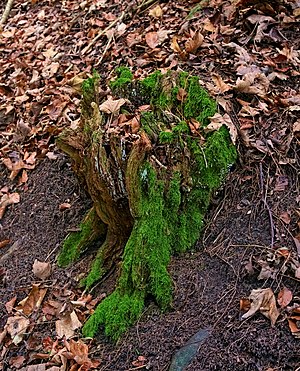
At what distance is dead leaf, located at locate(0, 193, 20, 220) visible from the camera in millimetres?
4812

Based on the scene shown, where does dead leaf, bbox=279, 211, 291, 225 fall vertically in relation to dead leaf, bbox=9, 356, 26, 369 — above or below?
above

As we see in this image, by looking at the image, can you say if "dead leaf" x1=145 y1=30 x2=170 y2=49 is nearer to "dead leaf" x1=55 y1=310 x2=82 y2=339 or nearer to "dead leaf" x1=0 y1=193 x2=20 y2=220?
"dead leaf" x1=0 y1=193 x2=20 y2=220

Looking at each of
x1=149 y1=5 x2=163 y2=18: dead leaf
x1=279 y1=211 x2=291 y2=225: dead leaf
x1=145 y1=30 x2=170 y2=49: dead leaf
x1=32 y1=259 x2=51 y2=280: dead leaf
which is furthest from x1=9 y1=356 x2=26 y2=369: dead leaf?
x1=149 y1=5 x2=163 y2=18: dead leaf

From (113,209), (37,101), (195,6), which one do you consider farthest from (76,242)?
(195,6)

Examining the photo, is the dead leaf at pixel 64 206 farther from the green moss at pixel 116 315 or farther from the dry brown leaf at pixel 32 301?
the green moss at pixel 116 315

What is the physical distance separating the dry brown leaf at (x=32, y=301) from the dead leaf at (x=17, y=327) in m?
0.06

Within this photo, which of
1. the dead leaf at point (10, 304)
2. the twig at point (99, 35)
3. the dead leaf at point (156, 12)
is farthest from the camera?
the twig at point (99, 35)

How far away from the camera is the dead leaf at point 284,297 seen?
3.09m

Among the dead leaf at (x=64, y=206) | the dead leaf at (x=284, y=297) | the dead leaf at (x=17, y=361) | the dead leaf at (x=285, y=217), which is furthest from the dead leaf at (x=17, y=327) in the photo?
the dead leaf at (x=285, y=217)

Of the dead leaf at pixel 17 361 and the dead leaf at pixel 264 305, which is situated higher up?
the dead leaf at pixel 264 305

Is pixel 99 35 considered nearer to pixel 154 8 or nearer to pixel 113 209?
pixel 154 8

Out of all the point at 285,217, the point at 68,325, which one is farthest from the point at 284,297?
the point at 68,325

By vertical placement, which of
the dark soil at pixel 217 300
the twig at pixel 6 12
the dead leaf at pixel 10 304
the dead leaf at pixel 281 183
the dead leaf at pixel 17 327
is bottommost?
the dead leaf at pixel 10 304

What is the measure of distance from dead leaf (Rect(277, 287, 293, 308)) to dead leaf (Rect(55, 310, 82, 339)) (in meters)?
1.31
